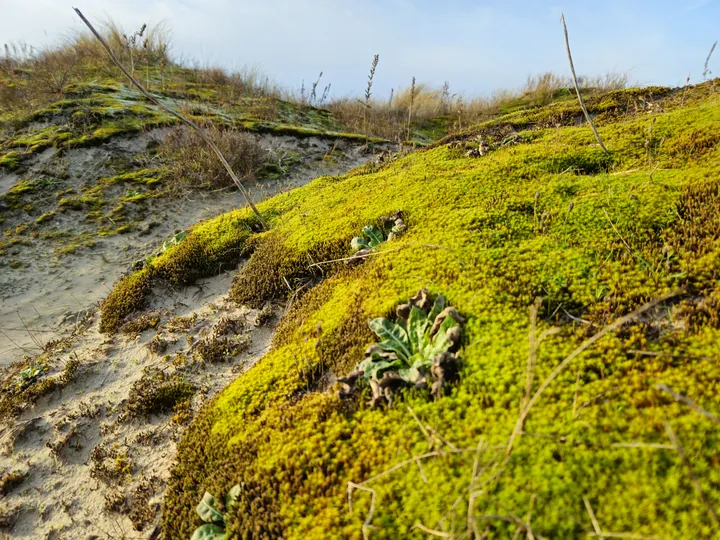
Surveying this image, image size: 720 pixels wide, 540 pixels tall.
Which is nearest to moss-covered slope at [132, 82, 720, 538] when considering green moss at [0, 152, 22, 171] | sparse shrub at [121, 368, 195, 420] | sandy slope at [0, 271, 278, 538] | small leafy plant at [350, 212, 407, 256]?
small leafy plant at [350, 212, 407, 256]

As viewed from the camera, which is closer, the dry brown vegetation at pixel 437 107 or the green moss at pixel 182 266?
the green moss at pixel 182 266

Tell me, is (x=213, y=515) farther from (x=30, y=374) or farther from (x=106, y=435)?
(x=30, y=374)

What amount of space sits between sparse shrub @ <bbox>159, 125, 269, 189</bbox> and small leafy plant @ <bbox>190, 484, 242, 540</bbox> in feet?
26.5

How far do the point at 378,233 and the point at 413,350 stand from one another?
194 centimetres

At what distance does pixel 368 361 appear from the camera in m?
2.82

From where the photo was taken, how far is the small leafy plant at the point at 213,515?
8.09ft

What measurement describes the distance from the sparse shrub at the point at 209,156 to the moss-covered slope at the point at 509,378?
18.7ft

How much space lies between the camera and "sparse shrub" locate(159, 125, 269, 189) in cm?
958

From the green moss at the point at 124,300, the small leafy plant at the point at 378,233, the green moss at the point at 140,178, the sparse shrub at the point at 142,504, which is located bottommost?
the sparse shrub at the point at 142,504

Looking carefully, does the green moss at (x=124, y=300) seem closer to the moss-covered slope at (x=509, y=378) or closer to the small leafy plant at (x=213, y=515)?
the moss-covered slope at (x=509, y=378)

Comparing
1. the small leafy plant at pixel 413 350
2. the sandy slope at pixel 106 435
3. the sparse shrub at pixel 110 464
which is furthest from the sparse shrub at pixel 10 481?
the small leafy plant at pixel 413 350

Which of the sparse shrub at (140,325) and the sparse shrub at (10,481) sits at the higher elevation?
the sparse shrub at (140,325)

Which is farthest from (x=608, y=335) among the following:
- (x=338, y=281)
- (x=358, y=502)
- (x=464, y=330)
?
(x=338, y=281)

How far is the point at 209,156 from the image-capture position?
379 inches
